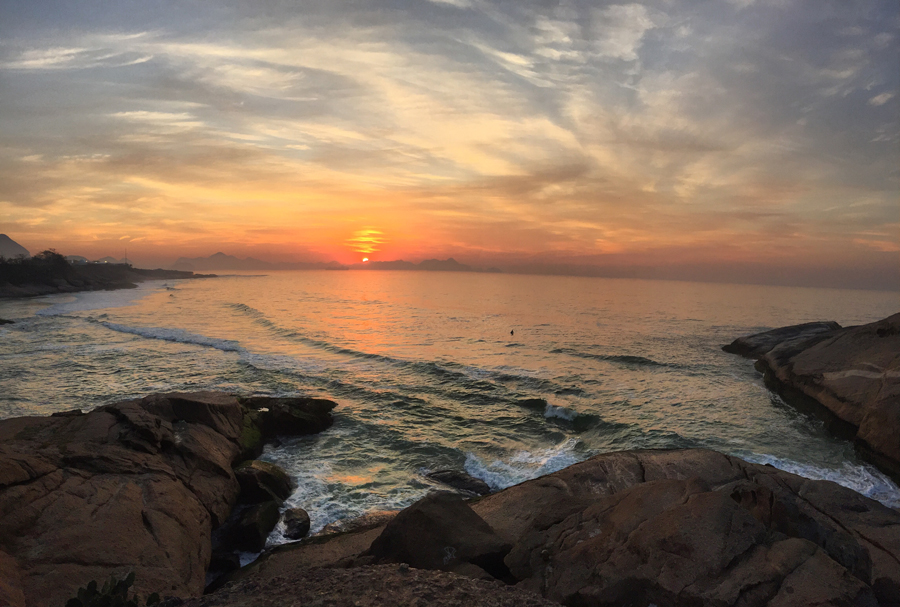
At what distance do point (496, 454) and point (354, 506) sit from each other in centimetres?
707

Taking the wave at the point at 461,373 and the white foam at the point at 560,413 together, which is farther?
the wave at the point at 461,373

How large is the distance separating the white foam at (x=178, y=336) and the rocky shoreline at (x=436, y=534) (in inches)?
1045

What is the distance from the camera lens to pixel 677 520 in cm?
704

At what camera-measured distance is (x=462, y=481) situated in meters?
16.5

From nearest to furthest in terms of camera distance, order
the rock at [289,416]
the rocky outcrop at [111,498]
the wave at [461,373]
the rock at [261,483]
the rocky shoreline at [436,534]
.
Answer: the rocky shoreline at [436,534]
the rocky outcrop at [111,498]
the rock at [261,483]
the rock at [289,416]
the wave at [461,373]

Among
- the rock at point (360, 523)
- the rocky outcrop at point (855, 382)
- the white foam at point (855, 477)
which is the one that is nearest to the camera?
the rock at point (360, 523)

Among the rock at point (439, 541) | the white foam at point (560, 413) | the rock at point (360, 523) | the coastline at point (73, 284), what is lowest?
→ the rock at point (360, 523)

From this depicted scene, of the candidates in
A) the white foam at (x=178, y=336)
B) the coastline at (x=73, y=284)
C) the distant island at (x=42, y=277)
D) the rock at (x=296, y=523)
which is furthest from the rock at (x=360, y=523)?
the distant island at (x=42, y=277)

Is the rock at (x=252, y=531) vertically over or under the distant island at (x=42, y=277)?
under

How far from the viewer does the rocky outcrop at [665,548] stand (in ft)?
20.1

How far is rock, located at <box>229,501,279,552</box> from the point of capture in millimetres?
12039

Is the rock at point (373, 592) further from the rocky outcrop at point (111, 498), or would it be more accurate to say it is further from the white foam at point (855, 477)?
the white foam at point (855, 477)

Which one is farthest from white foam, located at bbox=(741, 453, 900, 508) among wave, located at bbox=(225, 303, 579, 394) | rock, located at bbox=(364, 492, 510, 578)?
rock, located at bbox=(364, 492, 510, 578)

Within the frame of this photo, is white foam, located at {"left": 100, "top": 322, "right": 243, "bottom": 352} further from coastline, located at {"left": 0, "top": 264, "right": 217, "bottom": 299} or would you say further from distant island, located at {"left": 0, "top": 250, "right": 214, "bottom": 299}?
distant island, located at {"left": 0, "top": 250, "right": 214, "bottom": 299}
